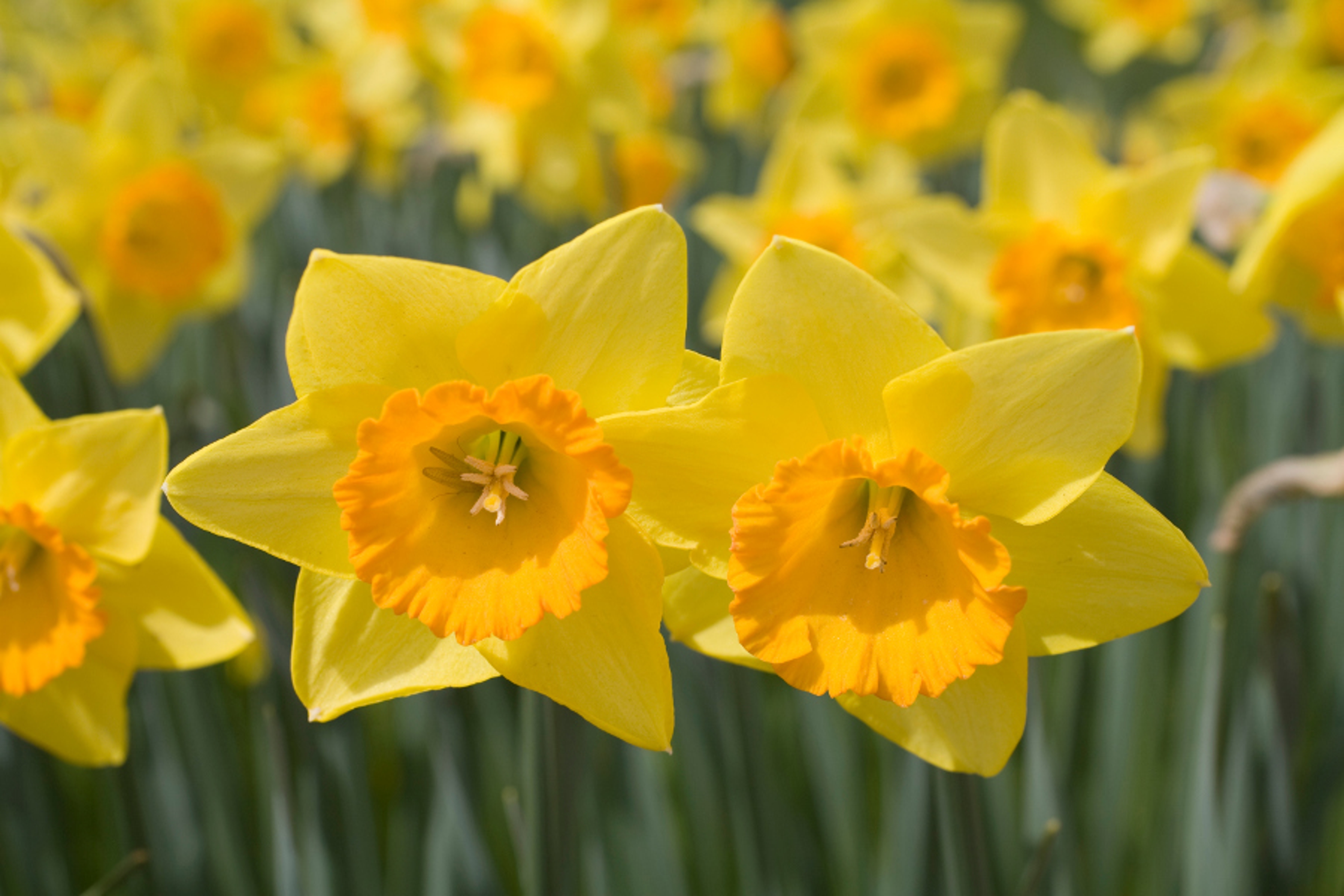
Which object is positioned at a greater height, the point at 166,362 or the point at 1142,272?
the point at 1142,272

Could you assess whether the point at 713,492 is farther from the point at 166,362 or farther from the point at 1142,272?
the point at 166,362

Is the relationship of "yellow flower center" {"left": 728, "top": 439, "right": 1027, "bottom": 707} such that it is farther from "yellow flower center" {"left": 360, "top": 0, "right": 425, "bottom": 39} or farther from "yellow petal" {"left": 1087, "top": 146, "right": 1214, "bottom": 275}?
"yellow flower center" {"left": 360, "top": 0, "right": 425, "bottom": 39}

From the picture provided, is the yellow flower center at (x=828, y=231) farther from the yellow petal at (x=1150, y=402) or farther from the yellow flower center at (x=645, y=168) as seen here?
the yellow flower center at (x=645, y=168)

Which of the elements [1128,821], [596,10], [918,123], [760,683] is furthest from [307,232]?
[1128,821]

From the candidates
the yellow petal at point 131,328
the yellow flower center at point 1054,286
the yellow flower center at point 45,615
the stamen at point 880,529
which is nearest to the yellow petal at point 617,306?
the stamen at point 880,529

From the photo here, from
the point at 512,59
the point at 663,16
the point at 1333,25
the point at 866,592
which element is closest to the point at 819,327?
the point at 866,592

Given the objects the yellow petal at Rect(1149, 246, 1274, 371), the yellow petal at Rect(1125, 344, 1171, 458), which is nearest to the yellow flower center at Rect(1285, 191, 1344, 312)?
the yellow petal at Rect(1149, 246, 1274, 371)
